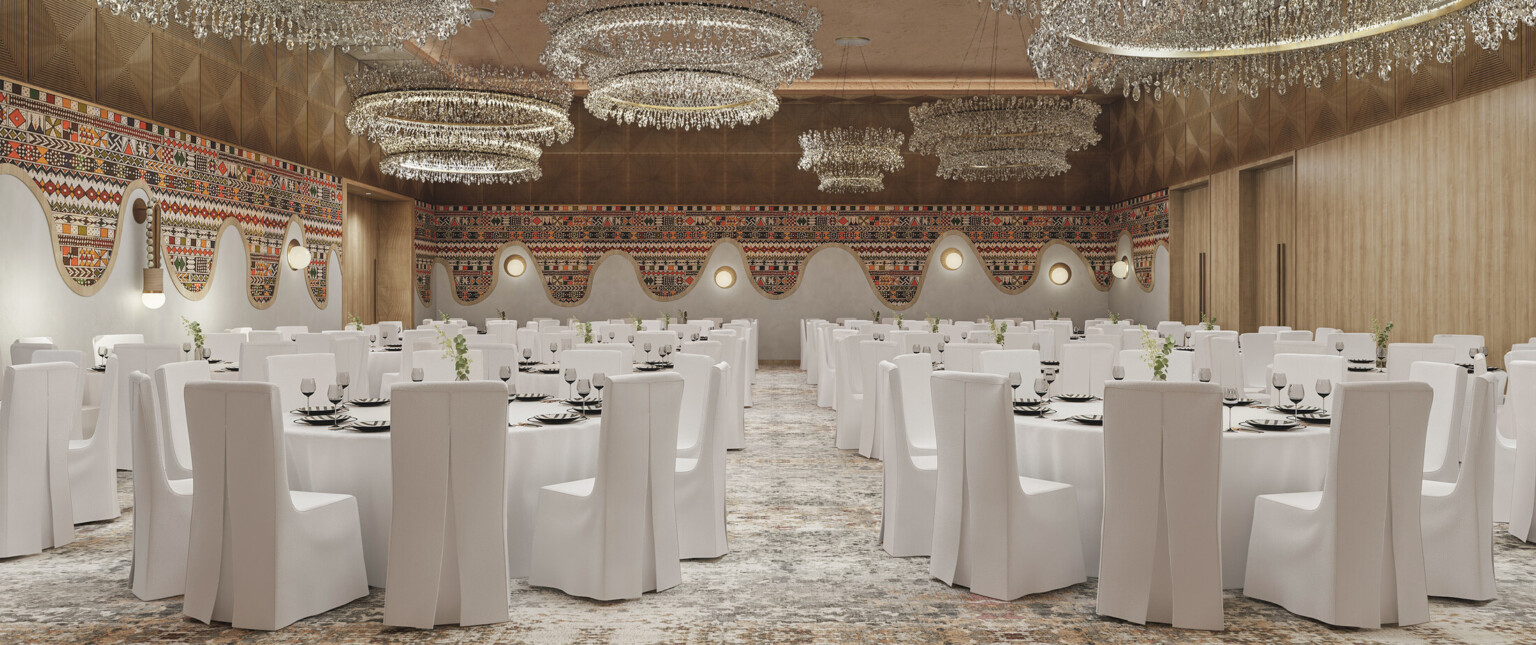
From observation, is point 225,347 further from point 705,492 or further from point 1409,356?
point 1409,356

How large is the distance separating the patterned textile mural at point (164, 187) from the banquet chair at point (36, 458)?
4.70 m

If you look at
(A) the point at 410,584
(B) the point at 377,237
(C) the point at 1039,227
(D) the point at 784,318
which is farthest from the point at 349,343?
(C) the point at 1039,227

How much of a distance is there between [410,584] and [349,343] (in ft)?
16.5

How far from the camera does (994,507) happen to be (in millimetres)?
4008

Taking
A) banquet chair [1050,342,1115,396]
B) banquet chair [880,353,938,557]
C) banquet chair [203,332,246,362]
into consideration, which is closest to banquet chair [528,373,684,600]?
banquet chair [880,353,938,557]

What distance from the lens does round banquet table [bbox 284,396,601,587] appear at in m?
4.07

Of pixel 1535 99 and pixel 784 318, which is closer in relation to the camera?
pixel 1535 99

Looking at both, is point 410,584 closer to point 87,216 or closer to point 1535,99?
point 87,216

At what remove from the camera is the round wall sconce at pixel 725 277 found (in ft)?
60.0

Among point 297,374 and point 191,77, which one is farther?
point 191,77

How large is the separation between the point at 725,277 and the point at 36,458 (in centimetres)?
1387

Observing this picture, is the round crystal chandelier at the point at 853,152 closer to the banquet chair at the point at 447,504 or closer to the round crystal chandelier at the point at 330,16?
the round crystal chandelier at the point at 330,16

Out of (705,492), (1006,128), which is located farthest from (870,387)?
(1006,128)

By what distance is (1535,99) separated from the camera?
28.6ft
